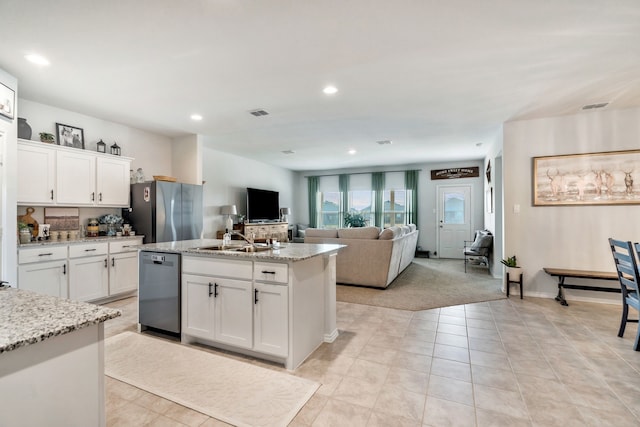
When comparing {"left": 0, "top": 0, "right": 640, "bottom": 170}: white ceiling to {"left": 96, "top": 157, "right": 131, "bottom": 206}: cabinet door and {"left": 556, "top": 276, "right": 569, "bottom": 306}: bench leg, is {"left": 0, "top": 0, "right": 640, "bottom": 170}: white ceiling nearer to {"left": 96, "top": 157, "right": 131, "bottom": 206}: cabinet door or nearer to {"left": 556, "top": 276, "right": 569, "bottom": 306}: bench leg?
{"left": 96, "top": 157, "right": 131, "bottom": 206}: cabinet door

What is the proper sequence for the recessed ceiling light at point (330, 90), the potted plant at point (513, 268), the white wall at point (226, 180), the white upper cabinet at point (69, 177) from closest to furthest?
the recessed ceiling light at point (330, 90) < the white upper cabinet at point (69, 177) < the potted plant at point (513, 268) < the white wall at point (226, 180)

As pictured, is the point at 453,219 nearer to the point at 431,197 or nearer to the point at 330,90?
the point at 431,197

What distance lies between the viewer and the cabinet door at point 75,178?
3824mm

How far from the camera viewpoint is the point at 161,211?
179 inches

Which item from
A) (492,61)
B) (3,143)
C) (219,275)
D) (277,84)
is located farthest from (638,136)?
(3,143)

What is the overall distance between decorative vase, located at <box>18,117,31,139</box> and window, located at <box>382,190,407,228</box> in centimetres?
783

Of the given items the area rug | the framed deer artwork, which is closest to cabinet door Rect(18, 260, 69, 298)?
the area rug

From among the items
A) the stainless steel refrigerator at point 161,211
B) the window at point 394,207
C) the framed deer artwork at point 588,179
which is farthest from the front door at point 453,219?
the stainless steel refrigerator at point 161,211

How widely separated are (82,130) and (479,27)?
201 inches

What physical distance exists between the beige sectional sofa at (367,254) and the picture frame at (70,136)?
3843 millimetres

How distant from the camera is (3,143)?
2.91 meters

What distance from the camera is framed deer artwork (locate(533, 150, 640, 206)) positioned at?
3.99 meters

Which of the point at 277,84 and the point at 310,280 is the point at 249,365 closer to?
the point at 310,280

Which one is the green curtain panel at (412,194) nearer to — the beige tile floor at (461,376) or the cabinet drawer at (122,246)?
the beige tile floor at (461,376)
